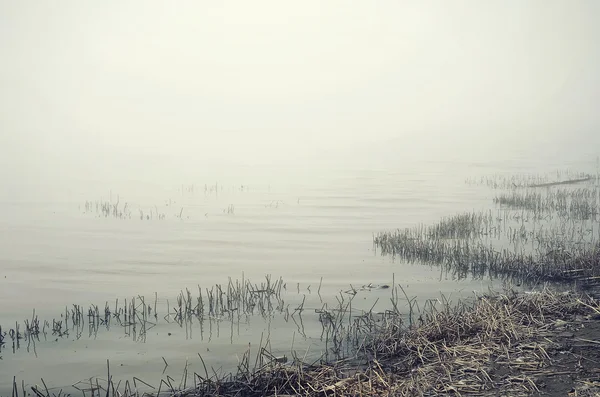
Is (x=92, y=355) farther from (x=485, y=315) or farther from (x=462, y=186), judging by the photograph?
(x=462, y=186)

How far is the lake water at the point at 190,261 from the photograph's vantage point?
9488 millimetres

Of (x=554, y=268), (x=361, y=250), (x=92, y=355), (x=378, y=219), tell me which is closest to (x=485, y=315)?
(x=554, y=268)

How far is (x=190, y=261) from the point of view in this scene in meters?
17.9

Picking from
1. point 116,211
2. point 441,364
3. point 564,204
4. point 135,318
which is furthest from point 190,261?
point 564,204

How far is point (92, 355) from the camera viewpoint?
938 cm

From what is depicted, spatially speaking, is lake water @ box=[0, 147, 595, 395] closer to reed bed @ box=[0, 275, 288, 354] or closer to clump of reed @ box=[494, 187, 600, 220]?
reed bed @ box=[0, 275, 288, 354]

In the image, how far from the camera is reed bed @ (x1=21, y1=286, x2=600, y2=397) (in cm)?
659

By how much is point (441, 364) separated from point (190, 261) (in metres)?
11.9

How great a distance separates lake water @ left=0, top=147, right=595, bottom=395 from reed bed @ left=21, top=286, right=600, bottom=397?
1.09 meters

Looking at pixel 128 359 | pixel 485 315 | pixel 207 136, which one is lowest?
pixel 128 359

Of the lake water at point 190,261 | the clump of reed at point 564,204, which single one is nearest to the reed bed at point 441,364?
the lake water at point 190,261

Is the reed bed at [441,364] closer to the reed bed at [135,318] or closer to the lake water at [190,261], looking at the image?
the lake water at [190,261]

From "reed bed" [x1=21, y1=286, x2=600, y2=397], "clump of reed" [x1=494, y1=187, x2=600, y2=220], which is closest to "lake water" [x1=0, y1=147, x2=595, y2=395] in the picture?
"reed bed" [x1=21, y1=286, x2=600, y2=397]

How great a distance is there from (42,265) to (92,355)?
31.7 ft
